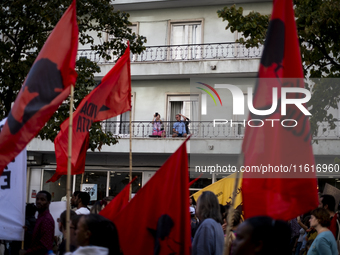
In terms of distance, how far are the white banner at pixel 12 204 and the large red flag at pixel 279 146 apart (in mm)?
2639

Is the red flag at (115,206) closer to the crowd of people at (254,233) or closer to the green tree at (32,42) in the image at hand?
the crowd of people at (254,233)

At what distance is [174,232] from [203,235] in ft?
1.43

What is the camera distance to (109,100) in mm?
6145

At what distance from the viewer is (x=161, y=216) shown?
4043mm

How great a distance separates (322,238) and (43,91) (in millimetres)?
3239

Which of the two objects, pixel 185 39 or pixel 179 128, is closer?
pixel 179 128

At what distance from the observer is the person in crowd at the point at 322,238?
4.65 meters

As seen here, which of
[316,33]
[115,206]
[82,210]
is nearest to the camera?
[115,206]

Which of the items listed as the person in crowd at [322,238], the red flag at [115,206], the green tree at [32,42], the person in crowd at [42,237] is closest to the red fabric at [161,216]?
the red flag at [115,206]

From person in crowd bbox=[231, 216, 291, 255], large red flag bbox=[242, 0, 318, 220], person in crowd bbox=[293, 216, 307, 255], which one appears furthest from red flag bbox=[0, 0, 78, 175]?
person in crowd bbox=[293, 216, 307, 255]

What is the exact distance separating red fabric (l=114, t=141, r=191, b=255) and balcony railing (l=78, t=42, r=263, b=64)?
1422 cm

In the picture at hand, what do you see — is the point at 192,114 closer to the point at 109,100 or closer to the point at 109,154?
the point at 109,154

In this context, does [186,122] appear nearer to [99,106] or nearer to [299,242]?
[299,242]

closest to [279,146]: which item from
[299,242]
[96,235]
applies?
[96,235]
